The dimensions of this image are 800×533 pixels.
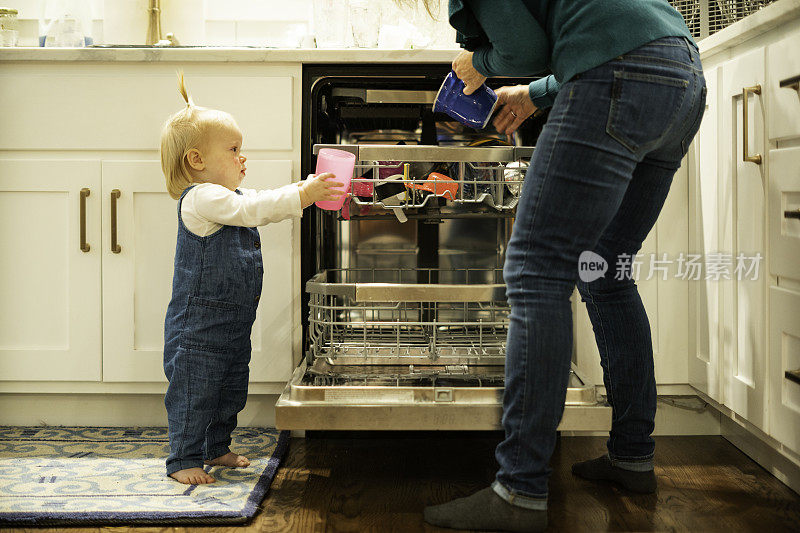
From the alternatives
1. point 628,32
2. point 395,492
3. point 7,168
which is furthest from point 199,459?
point 628,32

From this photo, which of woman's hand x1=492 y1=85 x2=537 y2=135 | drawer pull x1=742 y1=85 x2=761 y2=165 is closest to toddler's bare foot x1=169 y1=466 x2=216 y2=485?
woman's hand x1=492 y1=85 x2=537 y2=135

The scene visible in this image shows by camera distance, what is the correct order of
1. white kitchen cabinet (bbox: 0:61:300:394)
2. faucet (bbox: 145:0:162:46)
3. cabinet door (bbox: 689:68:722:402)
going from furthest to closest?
faucet (bbox: 145:0:162:46) < white kitchen cabinet (bbox: 0:61:300:394) < cabinet door (bbox: 689:68:722:402)

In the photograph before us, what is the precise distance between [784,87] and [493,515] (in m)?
0.90

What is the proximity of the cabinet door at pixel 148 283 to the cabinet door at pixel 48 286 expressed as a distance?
4 centimetres

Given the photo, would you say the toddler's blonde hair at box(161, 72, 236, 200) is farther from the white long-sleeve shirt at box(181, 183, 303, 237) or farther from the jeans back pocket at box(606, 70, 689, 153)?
the jeans back pocket at box(606, 70, 689, 153)

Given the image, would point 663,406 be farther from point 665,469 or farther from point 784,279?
point 784,279

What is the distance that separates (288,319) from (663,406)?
943 mm

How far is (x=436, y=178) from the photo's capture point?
151 cm

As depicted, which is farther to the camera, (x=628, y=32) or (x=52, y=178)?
(x=52, y=178)

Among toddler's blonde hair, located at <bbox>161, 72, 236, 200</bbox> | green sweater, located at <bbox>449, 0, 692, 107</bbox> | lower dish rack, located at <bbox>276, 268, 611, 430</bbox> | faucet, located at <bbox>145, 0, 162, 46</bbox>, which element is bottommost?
lower dish rack, located at <bbox>276, 268, 611, 430</bbox>

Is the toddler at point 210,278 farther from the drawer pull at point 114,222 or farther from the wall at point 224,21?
the wall at point 224,21

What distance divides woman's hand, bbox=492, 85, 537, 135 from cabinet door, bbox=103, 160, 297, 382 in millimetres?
569

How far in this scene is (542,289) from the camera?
112 cm

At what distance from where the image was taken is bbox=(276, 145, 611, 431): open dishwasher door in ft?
4.12
